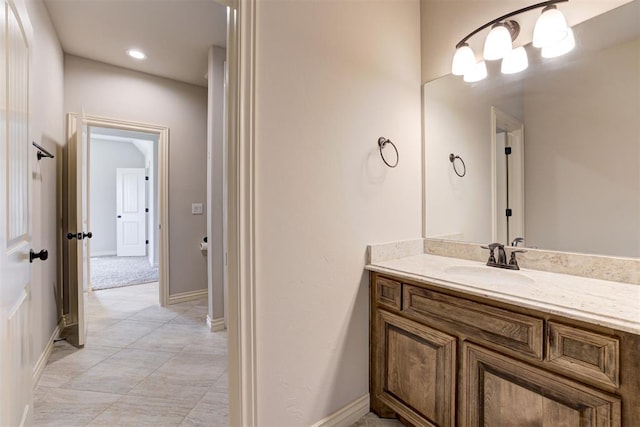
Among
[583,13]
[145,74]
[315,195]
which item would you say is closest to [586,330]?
[315,195]

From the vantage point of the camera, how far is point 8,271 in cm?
104

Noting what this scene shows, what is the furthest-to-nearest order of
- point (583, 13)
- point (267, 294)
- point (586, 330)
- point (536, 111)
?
point (536, 111) → point (583, 13) → point (267, 294) → point (586, 330)

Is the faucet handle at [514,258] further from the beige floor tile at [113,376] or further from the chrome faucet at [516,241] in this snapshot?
the beige floor tile at [113,376]

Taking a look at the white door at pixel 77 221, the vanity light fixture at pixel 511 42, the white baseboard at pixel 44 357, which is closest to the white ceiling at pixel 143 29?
the white door at pixel 77 221

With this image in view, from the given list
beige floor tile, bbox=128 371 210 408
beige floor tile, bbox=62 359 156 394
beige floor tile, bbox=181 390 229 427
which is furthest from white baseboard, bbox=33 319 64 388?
beige floor tile, bbox=181 390 229 427

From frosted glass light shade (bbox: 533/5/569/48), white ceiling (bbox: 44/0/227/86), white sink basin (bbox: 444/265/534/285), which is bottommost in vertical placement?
white sink basin (bbox: 444/265/534/285)

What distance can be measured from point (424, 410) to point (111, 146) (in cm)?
787

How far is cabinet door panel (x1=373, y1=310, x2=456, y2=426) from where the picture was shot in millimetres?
1278

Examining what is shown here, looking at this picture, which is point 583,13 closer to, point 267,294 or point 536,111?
point 536,111

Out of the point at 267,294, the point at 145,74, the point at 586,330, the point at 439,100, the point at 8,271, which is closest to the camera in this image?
the point at 586,330

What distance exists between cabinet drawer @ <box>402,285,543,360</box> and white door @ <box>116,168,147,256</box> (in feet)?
22.7

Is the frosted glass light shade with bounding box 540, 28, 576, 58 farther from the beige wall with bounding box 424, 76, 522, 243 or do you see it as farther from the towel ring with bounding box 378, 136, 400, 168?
the towel ring with bounding box 378, 136, 400, 168

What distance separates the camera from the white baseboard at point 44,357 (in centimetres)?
192

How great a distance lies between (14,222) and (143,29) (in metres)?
2.15
